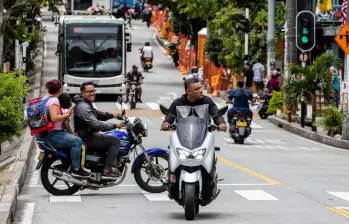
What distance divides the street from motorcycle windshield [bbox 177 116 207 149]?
945 millimetres

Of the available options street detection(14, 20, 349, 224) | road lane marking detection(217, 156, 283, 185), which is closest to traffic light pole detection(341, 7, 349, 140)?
street detection(14, 20, 349, 224)

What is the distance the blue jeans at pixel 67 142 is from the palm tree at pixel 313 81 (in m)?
18.5

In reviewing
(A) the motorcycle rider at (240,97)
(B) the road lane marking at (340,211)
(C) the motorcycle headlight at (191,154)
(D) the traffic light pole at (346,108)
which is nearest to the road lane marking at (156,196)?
(B) the road lane marking at (340,211)

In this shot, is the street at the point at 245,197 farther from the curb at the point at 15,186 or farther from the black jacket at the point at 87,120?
the black jacket at the point at 87,120

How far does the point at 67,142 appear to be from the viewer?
17953 millimetres

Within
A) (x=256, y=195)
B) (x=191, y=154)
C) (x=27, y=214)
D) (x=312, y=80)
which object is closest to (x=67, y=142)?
(x=27, y=214)

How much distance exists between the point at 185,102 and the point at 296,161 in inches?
419

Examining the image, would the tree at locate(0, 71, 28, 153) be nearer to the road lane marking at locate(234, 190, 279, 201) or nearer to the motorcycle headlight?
the road lane marking at locate(234, 190, 279, 201)

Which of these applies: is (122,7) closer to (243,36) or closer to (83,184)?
(243,36)

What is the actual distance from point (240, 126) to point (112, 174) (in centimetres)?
1374

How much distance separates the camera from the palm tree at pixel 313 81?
3634cm

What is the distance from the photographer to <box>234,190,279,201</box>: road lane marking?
17.8m

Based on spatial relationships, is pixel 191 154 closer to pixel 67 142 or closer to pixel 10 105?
pixel 67 142

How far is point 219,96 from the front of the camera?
53938mm
